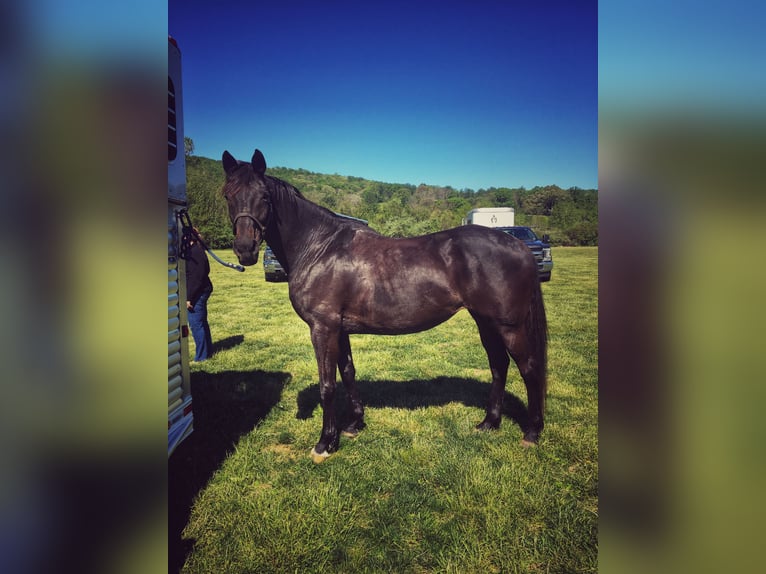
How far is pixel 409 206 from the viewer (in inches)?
2628

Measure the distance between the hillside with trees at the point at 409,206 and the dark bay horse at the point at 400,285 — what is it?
746mm

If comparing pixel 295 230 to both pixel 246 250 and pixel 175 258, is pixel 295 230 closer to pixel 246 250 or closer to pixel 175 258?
pixel 246 250

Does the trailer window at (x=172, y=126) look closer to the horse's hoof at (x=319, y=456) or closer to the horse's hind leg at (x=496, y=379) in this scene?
the horse's hoof at (x=319, y=456)

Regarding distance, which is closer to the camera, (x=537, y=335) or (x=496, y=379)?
(x=537, y=335)

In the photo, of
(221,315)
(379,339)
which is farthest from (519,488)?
(221,315)

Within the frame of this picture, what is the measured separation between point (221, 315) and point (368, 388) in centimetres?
659
